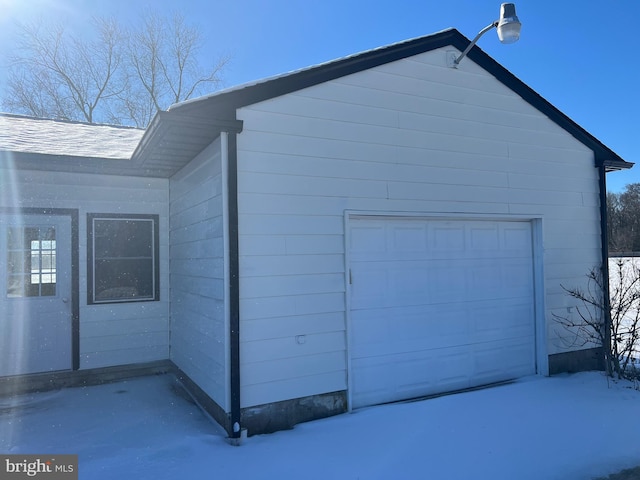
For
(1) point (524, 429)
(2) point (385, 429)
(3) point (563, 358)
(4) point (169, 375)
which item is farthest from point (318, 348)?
(3) point (563, 358)

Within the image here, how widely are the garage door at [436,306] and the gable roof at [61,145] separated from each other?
135 inches

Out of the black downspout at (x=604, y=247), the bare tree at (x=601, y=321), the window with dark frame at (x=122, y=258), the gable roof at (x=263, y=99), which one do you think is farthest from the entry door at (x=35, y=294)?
the black downspout at (x=604, y=247)

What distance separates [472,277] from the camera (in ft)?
18.5

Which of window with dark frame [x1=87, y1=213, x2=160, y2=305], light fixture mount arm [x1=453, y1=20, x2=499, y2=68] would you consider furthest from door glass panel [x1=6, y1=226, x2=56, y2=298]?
light fixture mount arm [x1=453, y1=20, x2=499, y2=68]

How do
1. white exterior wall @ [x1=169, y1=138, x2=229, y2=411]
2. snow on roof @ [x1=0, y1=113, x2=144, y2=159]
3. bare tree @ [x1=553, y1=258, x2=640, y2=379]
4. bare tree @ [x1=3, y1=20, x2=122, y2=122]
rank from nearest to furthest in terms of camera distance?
white exterior wall @ [x1=169, y1=138, x2=229, y2=411] → snow on roof @ [x1=0, y1=113, x2=144, y2=159] → bare tree @ [x1=553, y1=258, x2=640, y2=379] → bare tree @ [x1=3, y1=20, x2=122, y2=122]

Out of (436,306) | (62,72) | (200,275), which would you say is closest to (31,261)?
(200,275)

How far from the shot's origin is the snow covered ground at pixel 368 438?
3.49m

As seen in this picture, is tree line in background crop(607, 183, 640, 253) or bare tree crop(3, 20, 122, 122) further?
tree line in background crop(607, 183, 640, 253)

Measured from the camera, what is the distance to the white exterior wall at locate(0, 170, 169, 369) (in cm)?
594

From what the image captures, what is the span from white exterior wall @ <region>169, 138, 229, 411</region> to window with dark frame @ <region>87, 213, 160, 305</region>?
1.18ft

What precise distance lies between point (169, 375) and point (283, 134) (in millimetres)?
4014

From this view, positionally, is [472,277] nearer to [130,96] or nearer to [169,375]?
[169,375]

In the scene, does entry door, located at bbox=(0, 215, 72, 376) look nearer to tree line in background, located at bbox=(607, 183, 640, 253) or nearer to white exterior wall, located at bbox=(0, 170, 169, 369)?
white exterior wall, located at bbox=(0, 170, 169, 369)

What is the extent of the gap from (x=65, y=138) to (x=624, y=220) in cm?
4776
